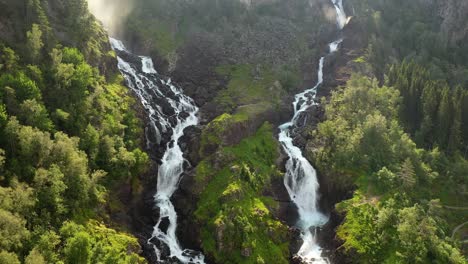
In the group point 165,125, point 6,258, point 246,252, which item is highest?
point 165,125

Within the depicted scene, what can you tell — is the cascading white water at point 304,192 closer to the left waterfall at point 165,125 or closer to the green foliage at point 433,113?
the left waterfall at point 165,125

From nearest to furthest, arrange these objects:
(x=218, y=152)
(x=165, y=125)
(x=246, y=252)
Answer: (x=246, y=252)
(x=218, y=152)
(x=165, y=125)

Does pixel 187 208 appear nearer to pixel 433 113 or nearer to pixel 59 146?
pixel 59 146

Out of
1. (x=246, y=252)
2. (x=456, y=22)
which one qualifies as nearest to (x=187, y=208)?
(x=246, y=252)

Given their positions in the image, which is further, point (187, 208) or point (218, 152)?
point (218, 152)

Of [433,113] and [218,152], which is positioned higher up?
[433,113]

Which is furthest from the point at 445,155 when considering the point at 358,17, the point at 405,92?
the point at 358,17
